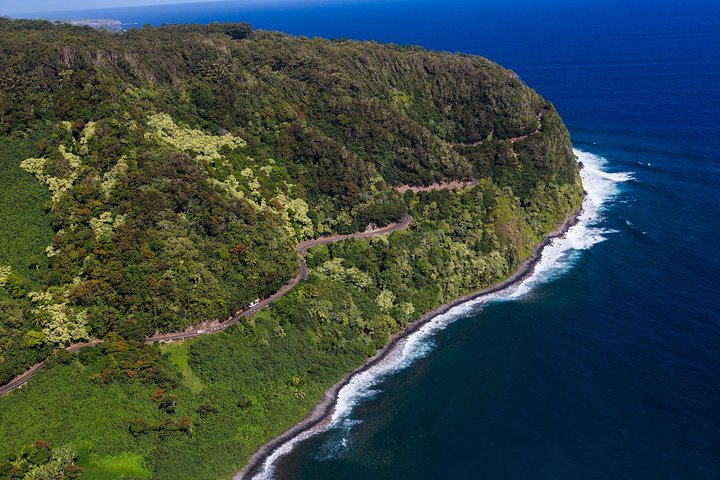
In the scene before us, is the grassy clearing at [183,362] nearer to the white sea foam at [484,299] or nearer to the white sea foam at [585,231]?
the white sea foam at [484,299]

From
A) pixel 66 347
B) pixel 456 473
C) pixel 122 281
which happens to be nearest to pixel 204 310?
pixel 122 281

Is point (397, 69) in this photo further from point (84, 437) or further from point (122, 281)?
point (84, 437)

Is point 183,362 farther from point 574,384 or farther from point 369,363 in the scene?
point 574,384

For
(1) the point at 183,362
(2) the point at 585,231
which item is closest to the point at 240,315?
(1) the point at 183,362

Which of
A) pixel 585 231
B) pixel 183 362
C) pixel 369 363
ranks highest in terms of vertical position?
pixel 585 231

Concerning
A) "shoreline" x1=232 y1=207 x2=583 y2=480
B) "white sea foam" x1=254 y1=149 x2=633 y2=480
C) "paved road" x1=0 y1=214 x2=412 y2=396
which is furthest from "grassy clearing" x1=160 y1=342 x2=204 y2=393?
"white sea foam" x1=254 y1=149 x2=633 y2=480

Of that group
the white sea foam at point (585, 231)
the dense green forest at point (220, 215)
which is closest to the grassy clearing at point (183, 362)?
the dense green forest at point (220, 215)
